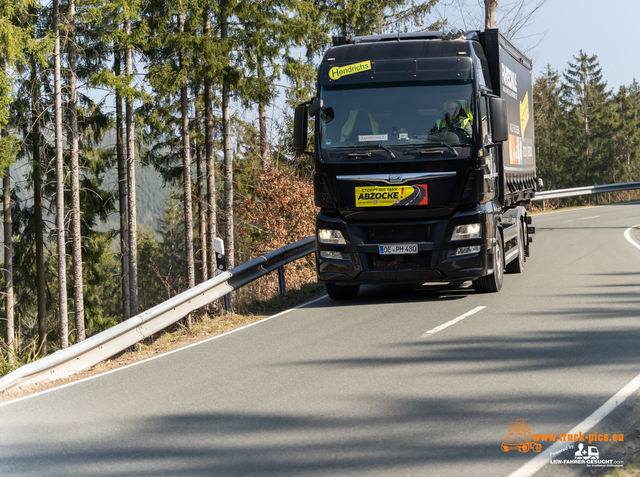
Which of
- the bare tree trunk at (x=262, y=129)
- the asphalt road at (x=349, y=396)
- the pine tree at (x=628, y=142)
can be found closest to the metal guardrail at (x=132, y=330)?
the asphalt road at (x=349, y=396)

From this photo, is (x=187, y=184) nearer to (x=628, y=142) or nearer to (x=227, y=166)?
(x=227, y=166)

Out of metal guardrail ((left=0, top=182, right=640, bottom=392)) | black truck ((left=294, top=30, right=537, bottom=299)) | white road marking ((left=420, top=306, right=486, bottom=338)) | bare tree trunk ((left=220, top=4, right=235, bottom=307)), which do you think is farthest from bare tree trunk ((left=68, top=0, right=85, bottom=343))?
white road marking ((left=420, top=306, right=486, bottom=338))

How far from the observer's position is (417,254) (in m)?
9.86

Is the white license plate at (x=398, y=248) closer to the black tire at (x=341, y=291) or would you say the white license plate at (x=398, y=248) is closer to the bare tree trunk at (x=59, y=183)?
the black tire at (x=341, y=291)

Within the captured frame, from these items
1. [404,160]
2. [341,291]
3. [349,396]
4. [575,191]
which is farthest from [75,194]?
[575,191]

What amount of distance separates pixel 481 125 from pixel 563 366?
15.3 feet

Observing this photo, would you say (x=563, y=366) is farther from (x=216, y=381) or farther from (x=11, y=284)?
(x=11, y=284)

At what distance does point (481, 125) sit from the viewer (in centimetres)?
988

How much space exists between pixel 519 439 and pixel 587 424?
56cm

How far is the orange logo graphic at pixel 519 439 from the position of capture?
4.33m

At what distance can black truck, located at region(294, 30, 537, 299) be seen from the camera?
970 centimetres

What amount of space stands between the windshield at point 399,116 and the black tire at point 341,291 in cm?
246

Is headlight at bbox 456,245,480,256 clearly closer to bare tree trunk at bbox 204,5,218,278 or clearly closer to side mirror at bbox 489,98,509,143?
side mirror at bbox 489,98,509,143

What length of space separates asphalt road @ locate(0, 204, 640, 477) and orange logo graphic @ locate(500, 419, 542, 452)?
66 mm
